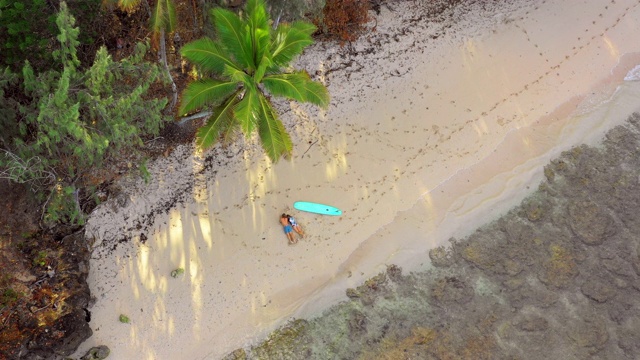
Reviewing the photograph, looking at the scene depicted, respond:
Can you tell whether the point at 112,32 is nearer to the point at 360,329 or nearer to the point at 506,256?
the point at 360,329

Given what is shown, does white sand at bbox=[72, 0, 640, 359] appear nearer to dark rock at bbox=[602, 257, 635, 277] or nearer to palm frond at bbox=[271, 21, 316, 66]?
dark rock at bbox=[602, 257, 635, 277]

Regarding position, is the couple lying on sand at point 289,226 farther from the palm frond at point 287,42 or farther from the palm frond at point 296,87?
the palm frond at point 287,42

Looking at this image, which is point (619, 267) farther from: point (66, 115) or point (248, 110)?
point (66, 115)

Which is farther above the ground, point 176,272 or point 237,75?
point 237,75

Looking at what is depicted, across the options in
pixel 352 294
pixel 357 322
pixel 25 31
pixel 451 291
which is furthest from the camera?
pixel 451 291

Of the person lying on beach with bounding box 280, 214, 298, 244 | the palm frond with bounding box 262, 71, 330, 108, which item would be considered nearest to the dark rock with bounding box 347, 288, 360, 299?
the person lying on beach with bounding box 280, 214, 298, 244

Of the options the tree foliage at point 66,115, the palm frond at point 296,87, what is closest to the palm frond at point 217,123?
the palm frond at point 296,87

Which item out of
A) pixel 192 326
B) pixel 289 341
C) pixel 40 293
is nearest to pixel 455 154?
pixel 289 341

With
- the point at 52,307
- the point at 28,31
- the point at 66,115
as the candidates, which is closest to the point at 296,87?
the point at 66,115
